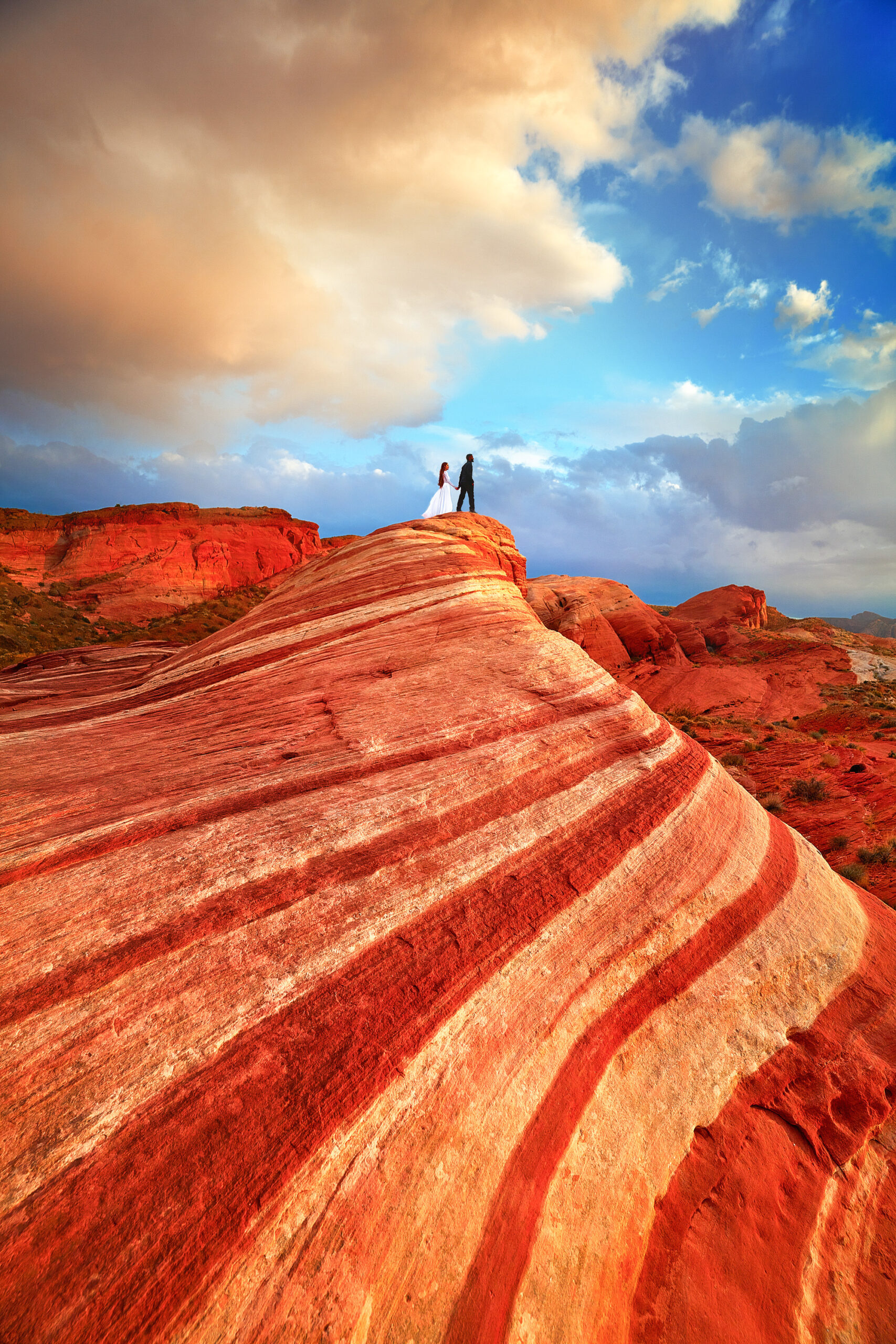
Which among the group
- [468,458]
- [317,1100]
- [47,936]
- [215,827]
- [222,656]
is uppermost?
[468,458]

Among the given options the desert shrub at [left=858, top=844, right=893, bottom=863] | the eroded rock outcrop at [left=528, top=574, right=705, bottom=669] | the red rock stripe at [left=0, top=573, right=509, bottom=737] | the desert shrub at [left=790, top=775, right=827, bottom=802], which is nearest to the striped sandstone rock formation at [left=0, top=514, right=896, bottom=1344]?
the red rock stripe at [left=0, top=573, right=509, bottom=737]

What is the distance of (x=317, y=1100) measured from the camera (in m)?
2.83

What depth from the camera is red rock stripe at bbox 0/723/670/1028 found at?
9.77ft

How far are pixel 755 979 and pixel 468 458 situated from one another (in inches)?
611

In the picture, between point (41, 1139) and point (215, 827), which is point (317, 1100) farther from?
point (215, 827)

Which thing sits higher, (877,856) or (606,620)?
(606,620)

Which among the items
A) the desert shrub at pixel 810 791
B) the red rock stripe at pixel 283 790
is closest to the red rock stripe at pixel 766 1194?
the red rock stripe at pixel 283 790

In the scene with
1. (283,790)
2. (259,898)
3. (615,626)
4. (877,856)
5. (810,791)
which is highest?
(615,626)

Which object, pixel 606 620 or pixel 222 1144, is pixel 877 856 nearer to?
pixel 222 1144

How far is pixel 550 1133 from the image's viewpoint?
10.2 ft

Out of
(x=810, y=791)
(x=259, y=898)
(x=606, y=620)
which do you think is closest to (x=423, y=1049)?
(x=259, y=898)

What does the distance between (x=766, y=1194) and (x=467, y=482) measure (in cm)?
1684

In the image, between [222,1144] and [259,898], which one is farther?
[259,898]

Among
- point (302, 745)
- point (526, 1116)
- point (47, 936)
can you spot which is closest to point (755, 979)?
point (526, 1116)
